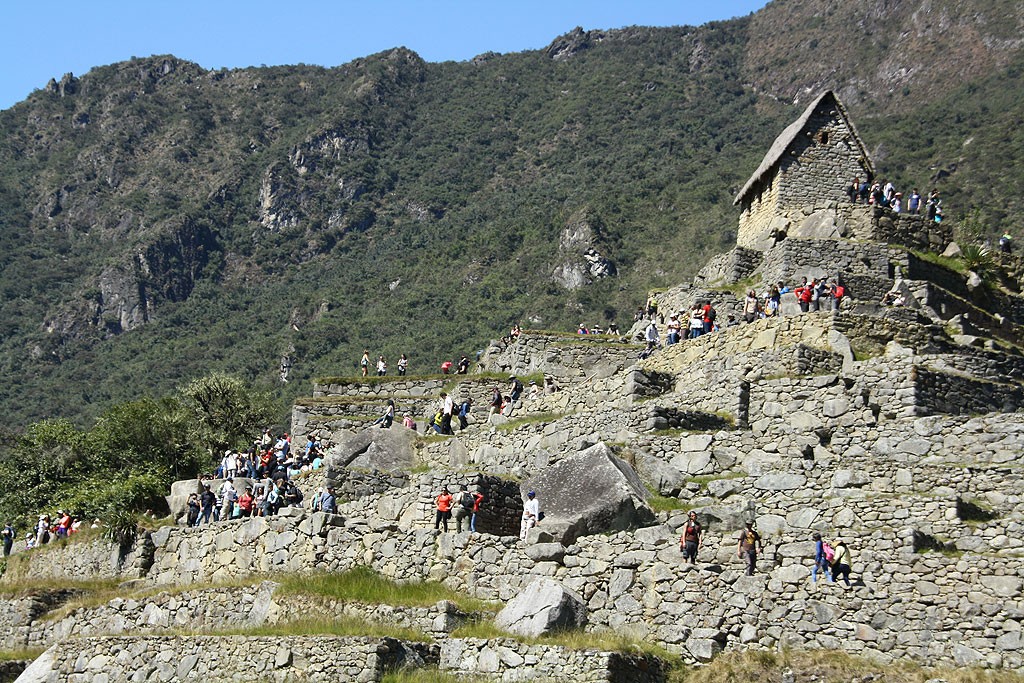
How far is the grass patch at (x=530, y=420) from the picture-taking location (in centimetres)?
3397

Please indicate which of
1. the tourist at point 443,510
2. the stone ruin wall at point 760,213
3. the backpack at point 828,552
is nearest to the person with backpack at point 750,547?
the backpack at point 828,552

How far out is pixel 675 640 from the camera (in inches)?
886

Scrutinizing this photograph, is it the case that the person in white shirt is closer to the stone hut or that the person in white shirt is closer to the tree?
the tree

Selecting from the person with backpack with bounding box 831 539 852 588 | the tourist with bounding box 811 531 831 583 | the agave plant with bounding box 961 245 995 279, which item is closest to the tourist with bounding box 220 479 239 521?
the tourist with bounding box 811 531 831 583

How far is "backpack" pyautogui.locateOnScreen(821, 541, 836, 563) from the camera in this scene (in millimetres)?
21905

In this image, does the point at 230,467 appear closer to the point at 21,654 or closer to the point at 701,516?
the point at 21,654

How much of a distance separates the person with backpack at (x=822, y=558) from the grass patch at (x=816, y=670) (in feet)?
4.24

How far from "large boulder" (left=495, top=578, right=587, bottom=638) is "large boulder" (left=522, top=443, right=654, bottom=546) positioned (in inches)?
75.9

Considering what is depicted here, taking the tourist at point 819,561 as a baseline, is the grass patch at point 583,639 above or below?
below

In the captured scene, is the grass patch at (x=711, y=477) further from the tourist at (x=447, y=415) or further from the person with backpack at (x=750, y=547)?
the tourist at (x=447, y=415)

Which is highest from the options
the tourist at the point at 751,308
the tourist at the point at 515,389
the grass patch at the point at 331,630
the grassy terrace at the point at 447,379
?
the tourist at the point at 751,308

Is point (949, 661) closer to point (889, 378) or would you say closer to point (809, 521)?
point (809, 521)

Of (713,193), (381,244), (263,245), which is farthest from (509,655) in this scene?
(263,245)

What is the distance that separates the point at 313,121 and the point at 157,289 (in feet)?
146
